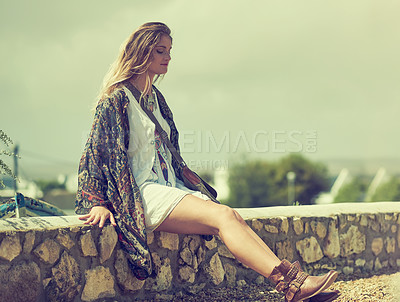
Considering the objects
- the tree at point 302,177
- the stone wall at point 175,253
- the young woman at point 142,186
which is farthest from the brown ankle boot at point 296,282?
the tree at point 302,177

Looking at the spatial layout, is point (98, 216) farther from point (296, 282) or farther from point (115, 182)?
point (296, 282)

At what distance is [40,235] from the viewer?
366 centimetres

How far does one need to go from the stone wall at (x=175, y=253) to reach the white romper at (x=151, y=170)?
0.33 metres

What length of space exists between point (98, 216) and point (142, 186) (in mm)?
333

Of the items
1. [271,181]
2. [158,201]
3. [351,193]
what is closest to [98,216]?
[158,201]

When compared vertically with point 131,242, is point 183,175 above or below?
above

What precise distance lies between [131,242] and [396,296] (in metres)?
2.03

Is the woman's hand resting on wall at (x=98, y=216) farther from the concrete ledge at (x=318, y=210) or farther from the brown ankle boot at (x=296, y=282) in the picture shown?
the concrete ledge at (x=318, y=210)

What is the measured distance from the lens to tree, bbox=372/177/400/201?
148ft

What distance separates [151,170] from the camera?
391cm

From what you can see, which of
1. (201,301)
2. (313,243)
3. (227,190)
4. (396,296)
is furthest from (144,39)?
(227,190)

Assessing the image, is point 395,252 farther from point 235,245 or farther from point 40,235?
point 40,235

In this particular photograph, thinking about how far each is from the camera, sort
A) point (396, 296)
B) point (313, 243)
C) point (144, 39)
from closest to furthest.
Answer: point (144, 39), point (396, 296), point (313, 243)

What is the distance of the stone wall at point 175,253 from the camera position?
3.60 metres
